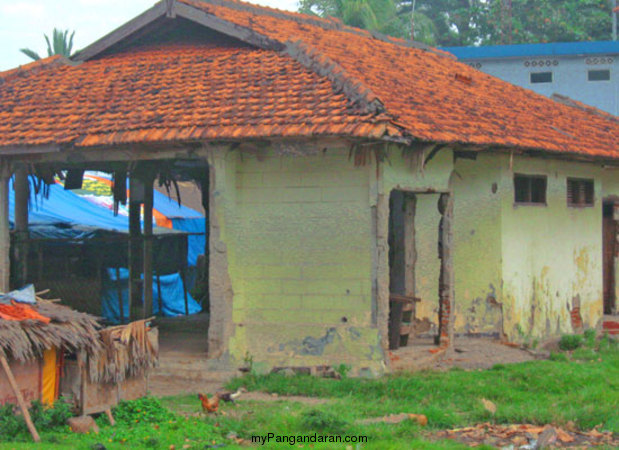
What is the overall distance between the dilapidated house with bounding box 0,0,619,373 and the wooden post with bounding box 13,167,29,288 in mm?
62

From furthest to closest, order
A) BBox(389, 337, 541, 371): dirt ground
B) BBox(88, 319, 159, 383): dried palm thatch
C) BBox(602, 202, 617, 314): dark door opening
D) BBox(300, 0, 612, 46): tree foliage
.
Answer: BBox(300, 0, 612, 46): tree foliage < BBox(602, 202, 617, 314): dark door opening < BBox(389, 337, 541, 371): dirt ground < BBox(88, 319, 159, 383): dried palm thatch

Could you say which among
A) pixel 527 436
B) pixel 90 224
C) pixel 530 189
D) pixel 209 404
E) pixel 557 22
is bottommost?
pixel 527 436

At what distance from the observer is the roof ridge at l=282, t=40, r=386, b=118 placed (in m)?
10.4

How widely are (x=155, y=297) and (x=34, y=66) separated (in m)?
5.33

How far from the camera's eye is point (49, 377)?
8258 millimetres

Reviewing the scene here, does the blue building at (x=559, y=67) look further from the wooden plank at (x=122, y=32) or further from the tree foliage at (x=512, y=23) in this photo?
the wooden plank at (x=122, y=32)

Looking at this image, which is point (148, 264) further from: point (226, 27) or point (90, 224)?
point (226, 27)

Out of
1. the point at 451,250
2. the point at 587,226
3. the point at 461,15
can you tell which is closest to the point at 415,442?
the point at 451,250

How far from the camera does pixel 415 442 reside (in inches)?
301

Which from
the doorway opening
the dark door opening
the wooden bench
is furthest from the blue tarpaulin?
the dark door opening

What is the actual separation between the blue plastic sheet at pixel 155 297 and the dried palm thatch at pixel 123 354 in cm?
588

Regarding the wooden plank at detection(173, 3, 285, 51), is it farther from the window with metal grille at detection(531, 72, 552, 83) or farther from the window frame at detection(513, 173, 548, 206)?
the window with metal grille at detection(531, 72, 552, 83)

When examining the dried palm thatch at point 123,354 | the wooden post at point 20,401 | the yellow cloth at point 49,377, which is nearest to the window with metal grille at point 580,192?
the dried palm thatch at point 123,354

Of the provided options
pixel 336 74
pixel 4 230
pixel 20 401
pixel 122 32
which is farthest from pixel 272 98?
pixel 20 401
